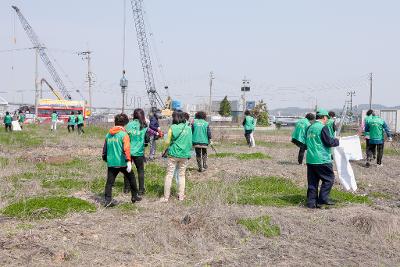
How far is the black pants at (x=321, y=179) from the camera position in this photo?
8125 millimetres

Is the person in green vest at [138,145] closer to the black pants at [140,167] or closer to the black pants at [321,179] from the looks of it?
the black pants at [140,167]

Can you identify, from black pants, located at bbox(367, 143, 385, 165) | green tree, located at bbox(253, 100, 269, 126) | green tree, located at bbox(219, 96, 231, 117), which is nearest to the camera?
black pants, located at bbox(367, 143, 385, 165)

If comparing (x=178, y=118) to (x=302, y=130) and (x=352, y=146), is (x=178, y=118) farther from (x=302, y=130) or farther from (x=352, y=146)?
(x=302, y=130)

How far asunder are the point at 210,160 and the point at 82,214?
7.37 metres

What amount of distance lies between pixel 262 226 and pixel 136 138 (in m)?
3.07

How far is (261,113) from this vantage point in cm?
6244

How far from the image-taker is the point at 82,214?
23.7ft

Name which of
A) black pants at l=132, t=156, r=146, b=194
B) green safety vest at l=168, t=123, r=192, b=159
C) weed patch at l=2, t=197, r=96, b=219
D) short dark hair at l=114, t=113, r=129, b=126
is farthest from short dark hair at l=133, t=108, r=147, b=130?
weed patch at l=2, t=197, r=96, b=219

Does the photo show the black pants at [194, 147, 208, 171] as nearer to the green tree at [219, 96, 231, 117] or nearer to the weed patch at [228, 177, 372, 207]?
the weed patch at [228, 177, 372, 207]

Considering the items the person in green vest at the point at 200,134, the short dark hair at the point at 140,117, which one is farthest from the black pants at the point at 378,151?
the short dark hair at the point at 140,117

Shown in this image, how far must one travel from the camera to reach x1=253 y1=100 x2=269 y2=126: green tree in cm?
6137

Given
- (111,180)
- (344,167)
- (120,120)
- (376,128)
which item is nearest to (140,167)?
(111,180)

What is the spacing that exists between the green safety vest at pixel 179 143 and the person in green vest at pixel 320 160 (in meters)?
2.01

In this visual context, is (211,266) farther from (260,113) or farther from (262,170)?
(260,113)
